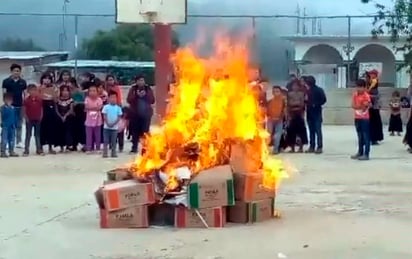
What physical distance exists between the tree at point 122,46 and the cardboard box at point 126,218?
2751 centimetres

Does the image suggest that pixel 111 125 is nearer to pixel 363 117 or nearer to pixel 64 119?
pixel 64 119

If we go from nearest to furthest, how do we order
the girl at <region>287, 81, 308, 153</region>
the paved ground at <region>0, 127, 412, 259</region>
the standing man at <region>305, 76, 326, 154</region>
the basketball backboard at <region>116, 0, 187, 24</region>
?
the paved ground at <region>0, 127, 412, 259</region> → the standing man at <region>305, 76, 326, 154</region> → the girl at <region>287, 81, 308, 153</region> → the basketball backboard at <region>116, 0, 187, 24</region>

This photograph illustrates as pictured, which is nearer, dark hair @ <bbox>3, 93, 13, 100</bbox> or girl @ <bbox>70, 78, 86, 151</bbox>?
dark hair @ <bbox>3, 93, 13, 100</bbox>

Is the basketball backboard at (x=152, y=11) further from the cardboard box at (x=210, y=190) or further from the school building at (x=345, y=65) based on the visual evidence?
the cardboard box at (x=210, y=190)

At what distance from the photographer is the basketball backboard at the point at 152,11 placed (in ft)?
68.4

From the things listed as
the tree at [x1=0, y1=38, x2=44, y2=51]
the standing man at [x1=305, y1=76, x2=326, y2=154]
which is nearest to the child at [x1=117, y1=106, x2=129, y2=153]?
the standing man at [x1=305, y1=76, x2=326, y2=154]

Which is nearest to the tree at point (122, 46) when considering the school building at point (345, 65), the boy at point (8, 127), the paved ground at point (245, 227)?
the school building at point (345, 65)

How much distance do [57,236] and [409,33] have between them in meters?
21.9

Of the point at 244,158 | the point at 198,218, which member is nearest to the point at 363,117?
the point at 244,158

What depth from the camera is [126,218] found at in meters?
10.3

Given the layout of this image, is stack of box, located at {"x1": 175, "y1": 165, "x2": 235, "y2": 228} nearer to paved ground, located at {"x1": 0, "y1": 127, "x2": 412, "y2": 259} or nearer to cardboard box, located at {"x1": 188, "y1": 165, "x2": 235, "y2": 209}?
cardboard box, located at {"x1": 188, "y1": 165, "x2": 235, "y2": 209}

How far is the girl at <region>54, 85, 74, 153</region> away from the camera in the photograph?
19.5 metres

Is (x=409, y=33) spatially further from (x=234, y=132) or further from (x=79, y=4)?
(x=234, y=132)

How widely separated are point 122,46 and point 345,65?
32.8 ft
